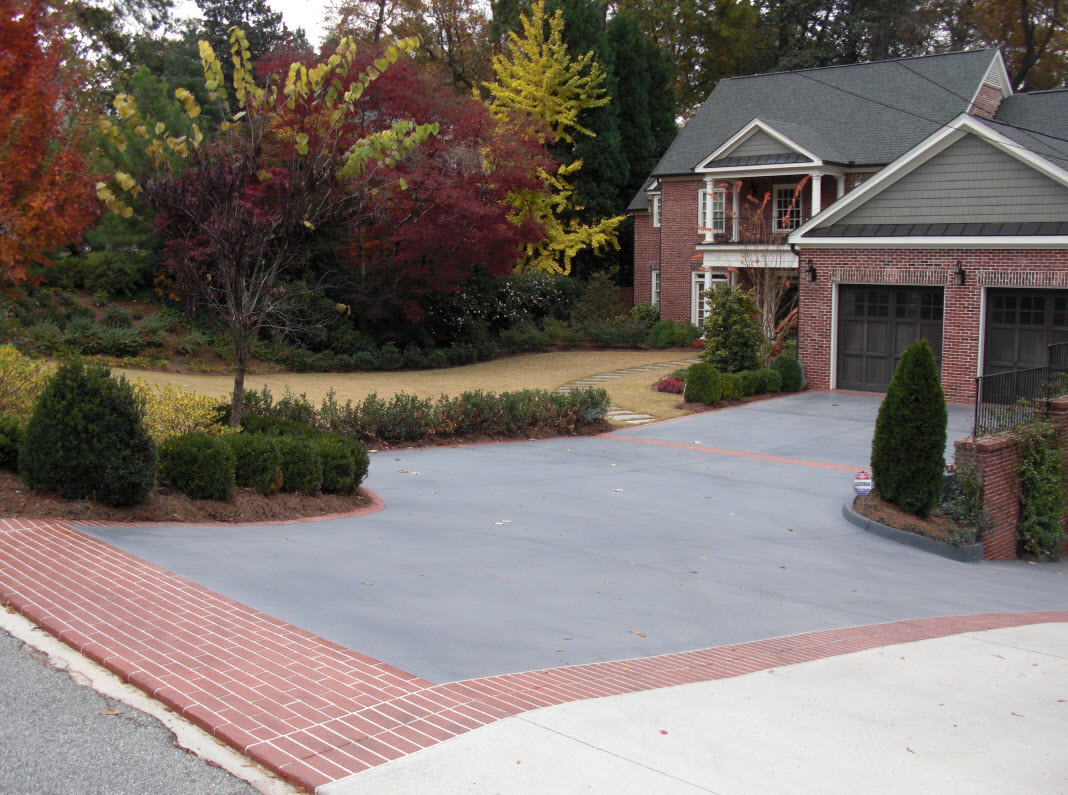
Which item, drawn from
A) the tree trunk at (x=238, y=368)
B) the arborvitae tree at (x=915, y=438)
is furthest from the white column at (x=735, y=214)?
the tree trunk at (x=238, y=368)

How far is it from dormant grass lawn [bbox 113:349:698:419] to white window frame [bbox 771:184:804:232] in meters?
5.00

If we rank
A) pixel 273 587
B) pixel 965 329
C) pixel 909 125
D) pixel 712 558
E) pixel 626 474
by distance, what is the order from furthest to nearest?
pixel 909 125
pixel 965 329
pixel 626 474
pixel 712 558
pixel 273 587

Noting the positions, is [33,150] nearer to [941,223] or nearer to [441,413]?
[441,413]

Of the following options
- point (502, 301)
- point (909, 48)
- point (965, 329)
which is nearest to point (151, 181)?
point (965, 329)

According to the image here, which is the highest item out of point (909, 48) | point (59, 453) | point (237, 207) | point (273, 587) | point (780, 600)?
point (909, 48)

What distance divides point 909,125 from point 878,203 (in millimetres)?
8201

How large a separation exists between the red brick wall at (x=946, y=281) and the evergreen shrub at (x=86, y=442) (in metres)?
18.0

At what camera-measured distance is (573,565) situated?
908cm

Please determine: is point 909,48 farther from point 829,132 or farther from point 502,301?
point 502,301

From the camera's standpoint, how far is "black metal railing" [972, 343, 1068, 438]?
46.6 ft

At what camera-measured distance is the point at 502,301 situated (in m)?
32.5

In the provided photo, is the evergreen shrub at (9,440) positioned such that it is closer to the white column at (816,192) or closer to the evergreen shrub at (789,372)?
the evergreen shrub at (789,372)

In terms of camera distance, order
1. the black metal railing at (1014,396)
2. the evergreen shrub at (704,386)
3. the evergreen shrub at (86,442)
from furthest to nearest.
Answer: the evergreen shrub at (704,386)
the black metal railing at (1014,396)
the evergreen shrub at (86,442)

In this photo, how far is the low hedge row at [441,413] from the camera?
14500 millimetres
